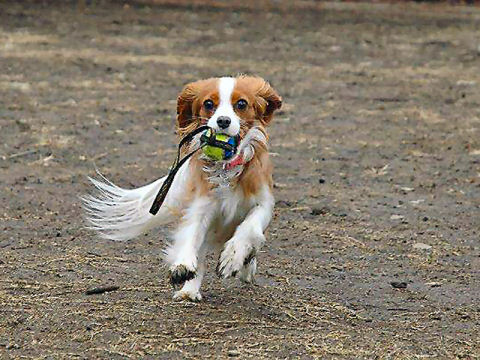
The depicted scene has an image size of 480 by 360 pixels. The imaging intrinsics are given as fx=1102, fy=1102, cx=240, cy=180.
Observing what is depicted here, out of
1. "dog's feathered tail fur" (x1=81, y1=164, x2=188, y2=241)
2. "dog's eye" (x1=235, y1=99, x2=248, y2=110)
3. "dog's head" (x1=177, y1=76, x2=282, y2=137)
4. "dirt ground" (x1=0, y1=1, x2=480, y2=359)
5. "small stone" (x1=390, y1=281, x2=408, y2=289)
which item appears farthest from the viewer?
"small stone" (x1=390, y1=281, x2=408, y2=289)

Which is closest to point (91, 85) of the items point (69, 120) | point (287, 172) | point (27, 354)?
point (69, 120)

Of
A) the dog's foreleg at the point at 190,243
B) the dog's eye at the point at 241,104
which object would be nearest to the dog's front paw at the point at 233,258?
the dog's foreleg at the point at 190,243

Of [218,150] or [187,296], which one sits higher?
[218,150]

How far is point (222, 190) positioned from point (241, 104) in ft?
1.42

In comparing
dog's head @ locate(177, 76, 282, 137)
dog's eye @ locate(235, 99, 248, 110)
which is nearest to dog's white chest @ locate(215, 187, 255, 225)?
dog's head @ locate(177, 76, 282, 137)

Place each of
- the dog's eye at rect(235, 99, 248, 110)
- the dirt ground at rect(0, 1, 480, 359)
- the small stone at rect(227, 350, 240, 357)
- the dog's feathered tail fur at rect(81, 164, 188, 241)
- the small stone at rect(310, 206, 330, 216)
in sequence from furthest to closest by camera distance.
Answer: the small stone at rect(310, 206, 330, 216) < the dog's feathered tail fur at rect(81, 164, 188, 241) < the dog's eye at rect(235, 99, 248, 110) < the dirt ground at rect(0, 1, 480, 359) < the small stone at rect(227, 350, 240, 357)

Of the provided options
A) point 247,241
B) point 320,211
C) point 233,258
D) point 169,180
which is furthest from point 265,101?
point 320,211

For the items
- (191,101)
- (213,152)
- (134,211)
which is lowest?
(134,211)

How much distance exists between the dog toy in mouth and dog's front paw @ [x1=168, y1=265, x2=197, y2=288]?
557 mm

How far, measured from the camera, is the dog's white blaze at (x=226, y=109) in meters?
5.11

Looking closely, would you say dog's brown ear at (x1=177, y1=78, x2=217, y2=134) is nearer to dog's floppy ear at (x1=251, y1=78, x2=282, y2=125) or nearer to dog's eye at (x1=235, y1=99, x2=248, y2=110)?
dog's eye at (x1=235, y1=99, x2=248, y2=110)

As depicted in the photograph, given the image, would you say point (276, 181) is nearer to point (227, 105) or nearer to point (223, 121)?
point (227, 105)

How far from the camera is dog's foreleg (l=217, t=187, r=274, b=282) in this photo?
16.6ft

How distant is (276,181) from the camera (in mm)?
8117
